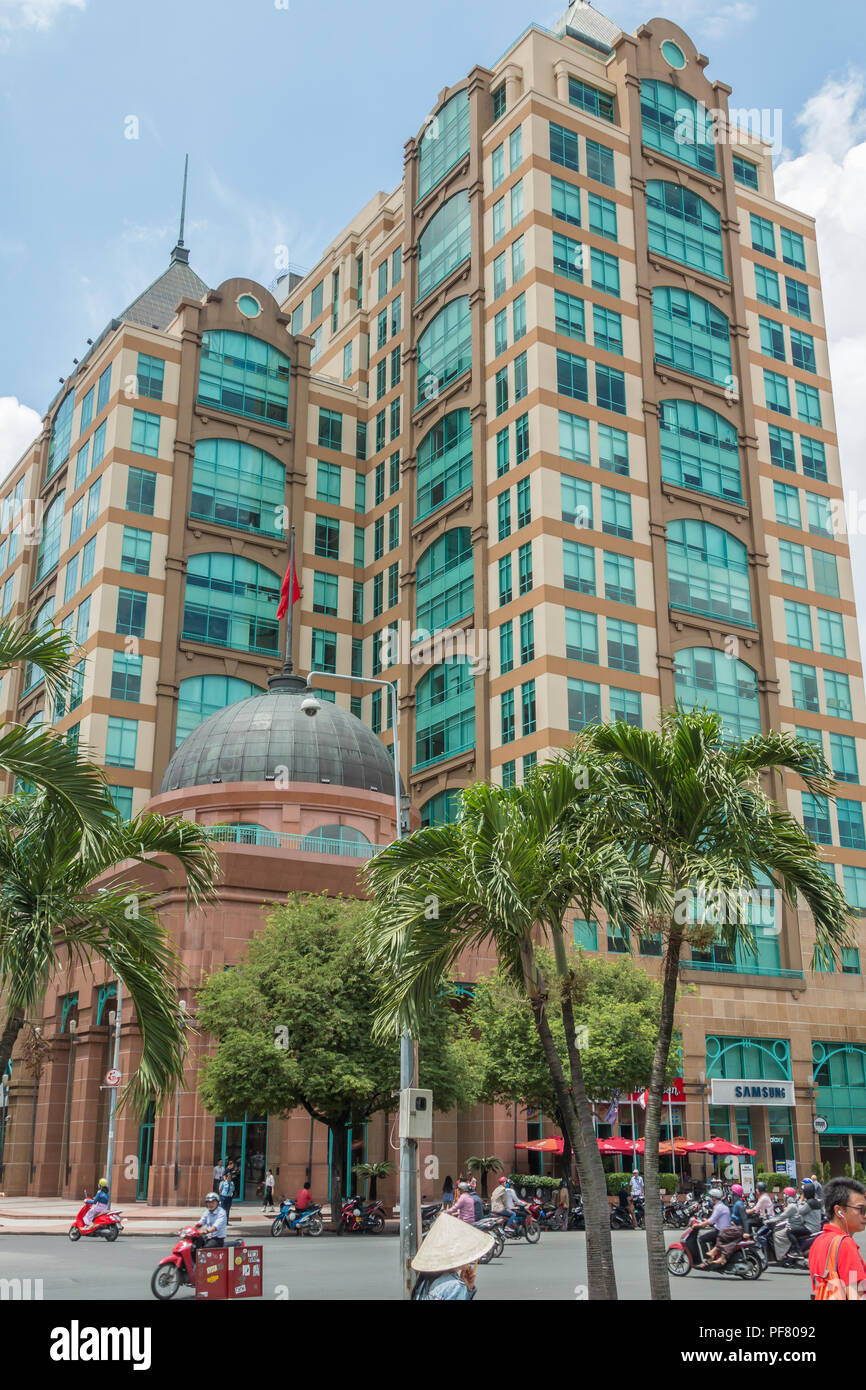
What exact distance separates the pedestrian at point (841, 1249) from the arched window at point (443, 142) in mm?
72264

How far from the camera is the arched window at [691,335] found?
226 feet

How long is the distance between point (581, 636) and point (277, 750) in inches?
602

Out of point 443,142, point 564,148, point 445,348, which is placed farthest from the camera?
point 443,142

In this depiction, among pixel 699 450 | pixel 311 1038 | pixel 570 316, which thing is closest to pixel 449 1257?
pixel 311 1038

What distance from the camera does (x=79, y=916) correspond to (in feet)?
50.9

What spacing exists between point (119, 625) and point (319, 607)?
46.7 ft

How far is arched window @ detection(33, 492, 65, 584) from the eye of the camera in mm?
77438

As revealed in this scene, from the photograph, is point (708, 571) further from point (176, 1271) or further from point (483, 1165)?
point (176, 1271)

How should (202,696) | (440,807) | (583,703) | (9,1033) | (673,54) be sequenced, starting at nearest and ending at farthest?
(9,1033) < (583,703) < (440,807) < (202,696) < (673,54)

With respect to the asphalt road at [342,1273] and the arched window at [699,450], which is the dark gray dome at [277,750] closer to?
the arched window at [699,450]

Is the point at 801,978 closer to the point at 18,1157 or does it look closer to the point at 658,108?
the point at 18,1157

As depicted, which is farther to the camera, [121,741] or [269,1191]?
[121,741]

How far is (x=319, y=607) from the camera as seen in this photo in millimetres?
76875
